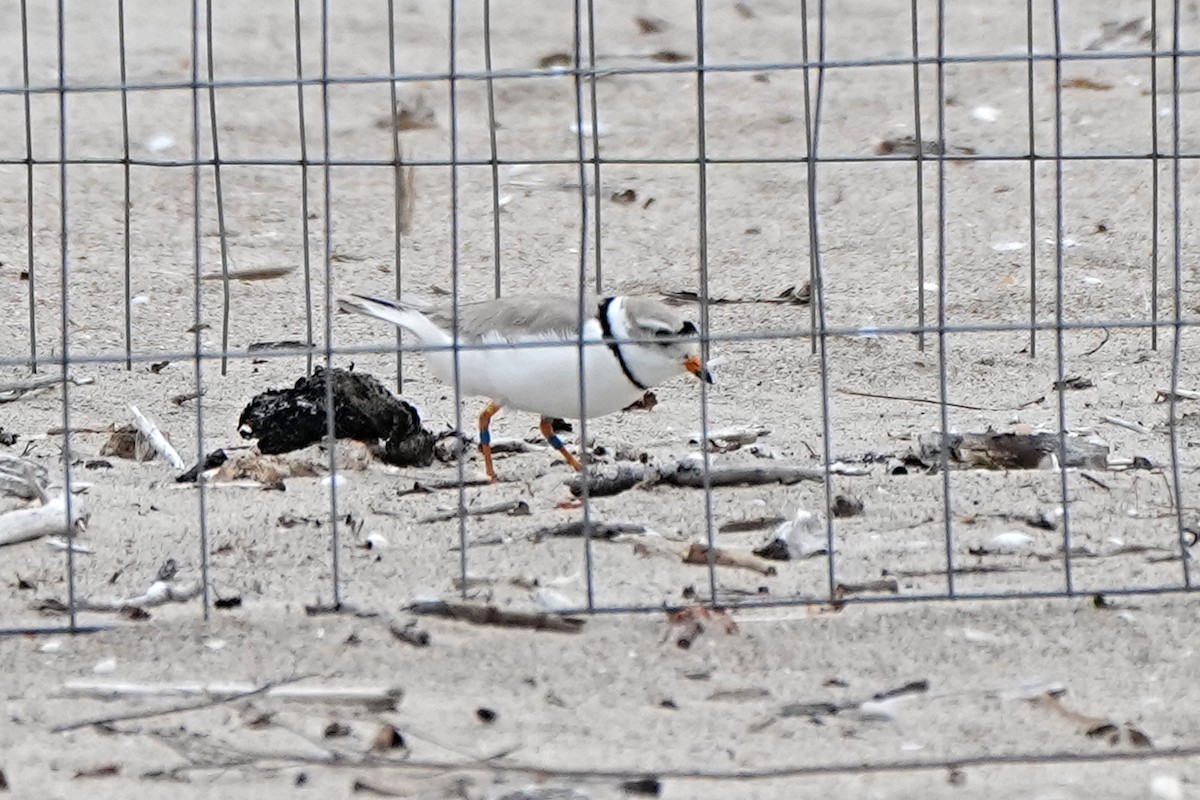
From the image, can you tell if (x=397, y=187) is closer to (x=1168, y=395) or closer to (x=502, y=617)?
(x=502, y=617)

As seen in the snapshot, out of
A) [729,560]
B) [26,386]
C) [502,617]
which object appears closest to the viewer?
[502,617]

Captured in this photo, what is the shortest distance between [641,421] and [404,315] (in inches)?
35.5

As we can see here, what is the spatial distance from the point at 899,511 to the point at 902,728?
1.46 metres

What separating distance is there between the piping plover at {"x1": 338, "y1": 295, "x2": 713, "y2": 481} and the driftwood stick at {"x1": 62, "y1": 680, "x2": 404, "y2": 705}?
6.15 feet

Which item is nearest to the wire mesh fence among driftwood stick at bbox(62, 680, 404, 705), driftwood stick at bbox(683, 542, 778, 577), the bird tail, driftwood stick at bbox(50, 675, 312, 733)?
driftwood stick at bbox(683, 542, 778, 577)

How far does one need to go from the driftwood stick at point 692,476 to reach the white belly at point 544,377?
11.1 inches

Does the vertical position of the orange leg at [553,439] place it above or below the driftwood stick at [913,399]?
below

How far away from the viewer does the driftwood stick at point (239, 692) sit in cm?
382

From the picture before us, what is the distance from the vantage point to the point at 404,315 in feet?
21.2

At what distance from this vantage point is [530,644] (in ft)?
13.5

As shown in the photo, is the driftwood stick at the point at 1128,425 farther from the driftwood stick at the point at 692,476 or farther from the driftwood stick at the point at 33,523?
the driftwood stick at the point at 33,523

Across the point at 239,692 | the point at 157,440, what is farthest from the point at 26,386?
the point at 239,692

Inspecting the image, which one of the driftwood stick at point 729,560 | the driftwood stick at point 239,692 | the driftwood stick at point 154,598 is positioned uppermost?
the driftwood stick at point 729,560

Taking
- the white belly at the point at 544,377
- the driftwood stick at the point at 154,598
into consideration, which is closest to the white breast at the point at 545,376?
the white belly at the point at 544,377
